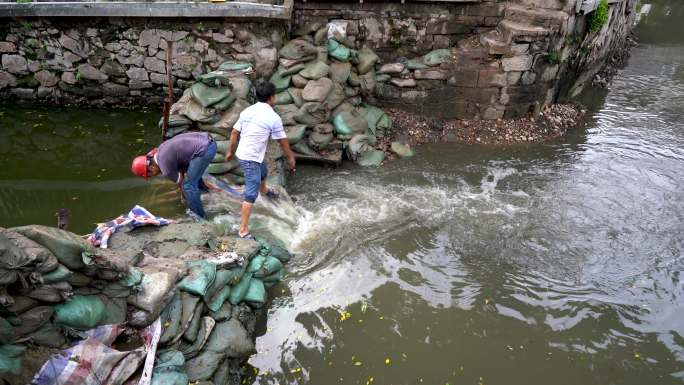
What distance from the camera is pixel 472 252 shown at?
4750mm

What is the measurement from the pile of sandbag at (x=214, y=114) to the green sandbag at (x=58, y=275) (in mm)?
2710

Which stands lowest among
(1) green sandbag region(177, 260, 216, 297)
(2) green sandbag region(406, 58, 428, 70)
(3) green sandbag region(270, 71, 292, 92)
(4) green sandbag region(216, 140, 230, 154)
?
(1) green sandbag region(177, 260, 216, 297)

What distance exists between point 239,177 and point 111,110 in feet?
11.6

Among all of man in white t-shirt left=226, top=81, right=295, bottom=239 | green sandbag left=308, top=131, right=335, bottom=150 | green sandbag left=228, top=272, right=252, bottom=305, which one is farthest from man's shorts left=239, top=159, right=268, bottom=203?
green sandbag left=308, top=131, right=335, bottom=150

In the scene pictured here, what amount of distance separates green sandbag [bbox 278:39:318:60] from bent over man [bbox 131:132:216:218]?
272cm

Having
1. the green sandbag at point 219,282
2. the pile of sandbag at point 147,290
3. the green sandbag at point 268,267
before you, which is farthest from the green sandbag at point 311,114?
the green sandbag at point 219,282

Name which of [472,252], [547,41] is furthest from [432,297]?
[547,41]

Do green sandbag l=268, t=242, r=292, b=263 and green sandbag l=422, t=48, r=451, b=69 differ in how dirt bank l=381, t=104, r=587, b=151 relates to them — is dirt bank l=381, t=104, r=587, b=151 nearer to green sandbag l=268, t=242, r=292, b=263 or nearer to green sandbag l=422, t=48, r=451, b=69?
green sandbag l=422, t=48, r=451, b=69

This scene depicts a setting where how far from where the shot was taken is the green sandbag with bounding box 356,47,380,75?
23.4 ft

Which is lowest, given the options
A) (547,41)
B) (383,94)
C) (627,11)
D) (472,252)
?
(472,252)

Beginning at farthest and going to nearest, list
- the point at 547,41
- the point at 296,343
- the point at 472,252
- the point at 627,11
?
the point at 627,11, the point at 547,41, the point at 472,252, the point at 296,343

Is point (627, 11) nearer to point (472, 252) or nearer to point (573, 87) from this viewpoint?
point (573, 87)

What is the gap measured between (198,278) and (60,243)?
1007 millimetres

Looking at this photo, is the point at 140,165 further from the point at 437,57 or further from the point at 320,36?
the point at 437,57
